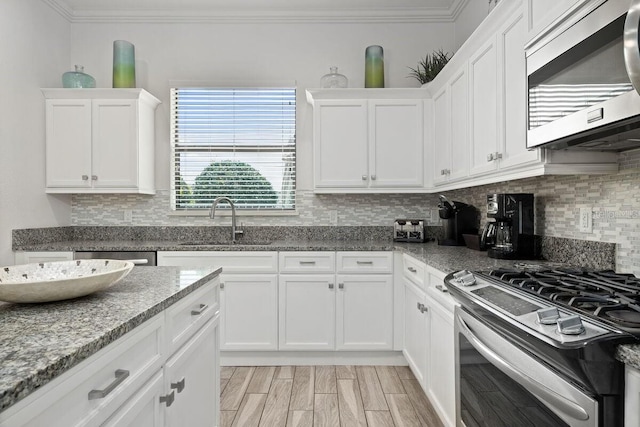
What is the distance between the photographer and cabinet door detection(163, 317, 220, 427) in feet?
4.46

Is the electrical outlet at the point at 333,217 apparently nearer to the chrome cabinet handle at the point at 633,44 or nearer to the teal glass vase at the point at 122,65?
the teal glass vase at the point at 122,65

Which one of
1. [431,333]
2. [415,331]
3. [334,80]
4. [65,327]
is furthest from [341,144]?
[65,327]

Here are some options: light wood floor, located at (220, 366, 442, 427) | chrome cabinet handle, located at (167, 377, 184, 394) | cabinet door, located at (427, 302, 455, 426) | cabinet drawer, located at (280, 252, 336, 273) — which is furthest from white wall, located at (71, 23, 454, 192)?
chrome cabinet handle, located at (167, 377, 184, 394)

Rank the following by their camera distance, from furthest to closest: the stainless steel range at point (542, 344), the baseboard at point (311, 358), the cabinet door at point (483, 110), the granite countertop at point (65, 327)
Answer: the baseboard at point (311, 358) < the cabinet door at point (483, 110) < the stainless steel range at point (542, 344) < the granite countertop at point (65, 327)

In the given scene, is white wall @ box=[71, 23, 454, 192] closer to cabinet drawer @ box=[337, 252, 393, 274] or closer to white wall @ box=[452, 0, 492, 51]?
→ white wall @ box=[452, 0, 492, 51]

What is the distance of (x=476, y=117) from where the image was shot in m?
2.38

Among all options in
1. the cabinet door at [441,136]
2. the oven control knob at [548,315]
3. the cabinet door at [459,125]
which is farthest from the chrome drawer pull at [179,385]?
the cabinet door at [441,136]

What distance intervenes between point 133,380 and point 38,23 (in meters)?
3.53

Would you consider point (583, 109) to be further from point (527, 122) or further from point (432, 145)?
point (432, 145)

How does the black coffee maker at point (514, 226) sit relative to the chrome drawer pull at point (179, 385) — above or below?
above

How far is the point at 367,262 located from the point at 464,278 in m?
1.48

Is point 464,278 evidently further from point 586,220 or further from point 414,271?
point 414,271

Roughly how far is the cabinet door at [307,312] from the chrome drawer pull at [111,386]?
2.09 meters

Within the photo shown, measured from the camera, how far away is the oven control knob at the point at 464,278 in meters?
1.62
